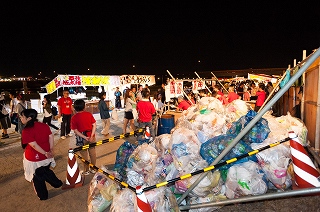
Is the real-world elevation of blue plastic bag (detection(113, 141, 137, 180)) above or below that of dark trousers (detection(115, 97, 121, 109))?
below

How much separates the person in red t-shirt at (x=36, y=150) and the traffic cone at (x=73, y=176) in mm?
356

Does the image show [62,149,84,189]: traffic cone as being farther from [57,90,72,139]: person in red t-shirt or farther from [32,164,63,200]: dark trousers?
[57,90,72,139]: person in red t-shirt

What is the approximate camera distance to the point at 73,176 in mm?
4324

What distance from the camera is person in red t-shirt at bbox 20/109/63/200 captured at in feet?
12.5

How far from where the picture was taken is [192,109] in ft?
21.2

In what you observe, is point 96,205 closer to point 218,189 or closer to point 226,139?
point 218,189

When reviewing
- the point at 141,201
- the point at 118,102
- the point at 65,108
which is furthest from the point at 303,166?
the point at 118,102

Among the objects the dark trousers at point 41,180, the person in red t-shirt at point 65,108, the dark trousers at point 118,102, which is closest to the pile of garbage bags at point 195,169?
the dark trousers at point 41,180

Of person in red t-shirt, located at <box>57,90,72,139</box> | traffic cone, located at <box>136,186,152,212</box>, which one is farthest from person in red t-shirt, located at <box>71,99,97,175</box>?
person in red t-shirt, located at <box>57,90,72,139</box>

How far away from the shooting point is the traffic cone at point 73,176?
4203 mm

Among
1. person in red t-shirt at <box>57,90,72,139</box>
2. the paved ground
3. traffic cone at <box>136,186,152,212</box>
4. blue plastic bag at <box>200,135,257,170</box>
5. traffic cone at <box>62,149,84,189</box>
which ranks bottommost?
the paved ground

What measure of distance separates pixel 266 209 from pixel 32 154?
3.99m

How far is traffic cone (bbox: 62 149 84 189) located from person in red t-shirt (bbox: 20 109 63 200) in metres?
0.36

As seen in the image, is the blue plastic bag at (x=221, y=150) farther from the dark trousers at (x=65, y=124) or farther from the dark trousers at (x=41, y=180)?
the dark trousers at (x=65, y=124)
